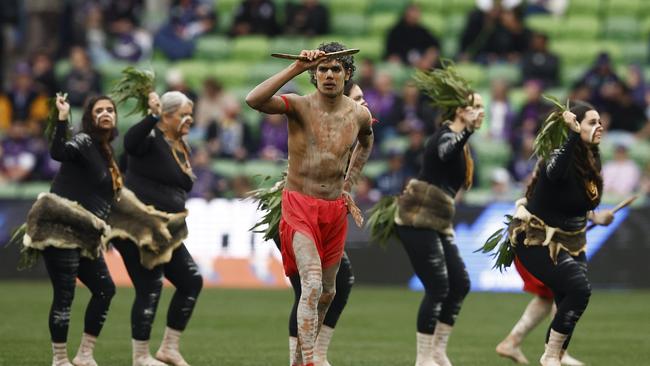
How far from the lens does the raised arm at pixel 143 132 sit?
11938 mm

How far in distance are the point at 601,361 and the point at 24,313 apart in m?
6.90

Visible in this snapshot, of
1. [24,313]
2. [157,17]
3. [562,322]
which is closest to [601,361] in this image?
[562,322]

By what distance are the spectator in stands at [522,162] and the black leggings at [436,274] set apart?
29.8 ft

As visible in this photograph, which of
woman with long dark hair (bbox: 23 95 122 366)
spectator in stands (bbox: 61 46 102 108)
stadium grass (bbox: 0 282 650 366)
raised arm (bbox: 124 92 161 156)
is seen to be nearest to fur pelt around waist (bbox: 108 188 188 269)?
woman with long dark hair (bbox: 23 95 122 366)

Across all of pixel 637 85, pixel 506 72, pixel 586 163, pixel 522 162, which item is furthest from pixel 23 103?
pixel 586 163

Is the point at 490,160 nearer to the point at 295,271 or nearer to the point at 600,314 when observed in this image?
the point at 600,314

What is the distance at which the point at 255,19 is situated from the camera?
84.8 feet

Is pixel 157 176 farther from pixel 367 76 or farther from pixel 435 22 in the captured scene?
pixel 435 22

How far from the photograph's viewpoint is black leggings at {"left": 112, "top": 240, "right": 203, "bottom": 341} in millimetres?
12234

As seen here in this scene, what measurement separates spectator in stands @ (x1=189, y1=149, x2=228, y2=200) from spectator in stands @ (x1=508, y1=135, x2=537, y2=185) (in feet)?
14.4

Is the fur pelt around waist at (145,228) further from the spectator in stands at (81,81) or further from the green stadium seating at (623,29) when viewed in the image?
the green stadium seating at (623,29)

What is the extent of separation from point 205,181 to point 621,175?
6160 mm

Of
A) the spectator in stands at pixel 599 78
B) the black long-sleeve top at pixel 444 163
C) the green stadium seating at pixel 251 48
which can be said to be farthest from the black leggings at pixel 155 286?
the green stadium seating at pixel 251 48

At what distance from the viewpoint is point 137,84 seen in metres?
12.9
